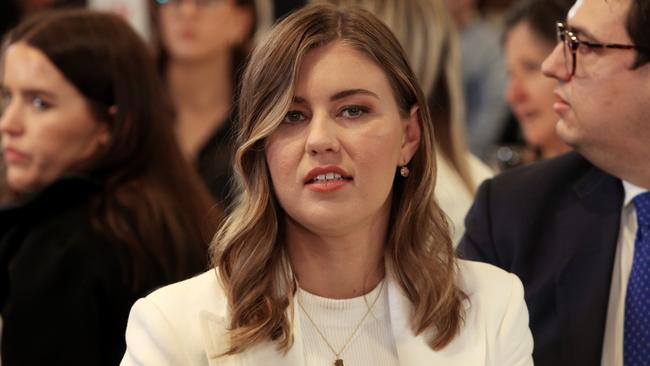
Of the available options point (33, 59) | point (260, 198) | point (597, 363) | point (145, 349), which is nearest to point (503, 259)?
point (597, 363)

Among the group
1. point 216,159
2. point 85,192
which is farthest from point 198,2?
point 85,192

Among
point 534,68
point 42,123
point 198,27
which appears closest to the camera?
point 42,123

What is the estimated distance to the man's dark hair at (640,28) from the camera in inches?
103

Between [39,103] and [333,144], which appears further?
[39,103]

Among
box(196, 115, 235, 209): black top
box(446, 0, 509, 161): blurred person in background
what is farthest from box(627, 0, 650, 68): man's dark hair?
box(446, 0, 509, 161): blurred person in background

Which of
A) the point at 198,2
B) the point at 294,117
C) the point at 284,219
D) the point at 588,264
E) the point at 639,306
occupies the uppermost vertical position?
the point at 198,2

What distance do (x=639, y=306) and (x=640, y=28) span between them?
0.68 m

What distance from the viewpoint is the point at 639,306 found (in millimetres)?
2643

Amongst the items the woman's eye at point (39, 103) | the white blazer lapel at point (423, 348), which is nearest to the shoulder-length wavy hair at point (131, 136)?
the woman's eye at point (39, 103)

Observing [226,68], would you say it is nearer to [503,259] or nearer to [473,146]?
[473,146]

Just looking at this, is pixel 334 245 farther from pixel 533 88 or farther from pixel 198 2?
pixel 198 2

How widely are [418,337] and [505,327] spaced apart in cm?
19

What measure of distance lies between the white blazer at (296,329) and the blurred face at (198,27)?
2.70m

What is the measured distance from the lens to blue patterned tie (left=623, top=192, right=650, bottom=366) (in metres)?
2.62
